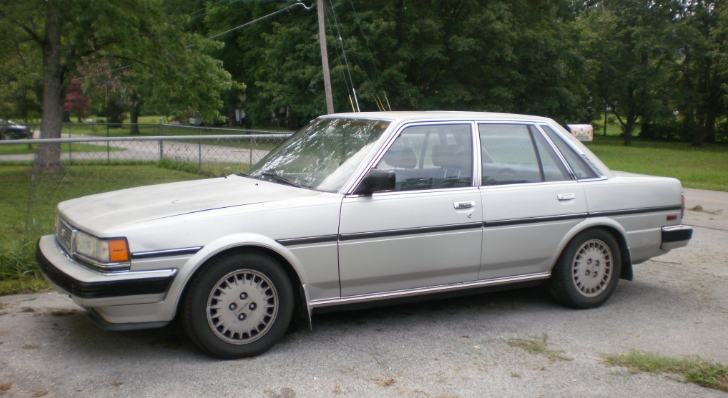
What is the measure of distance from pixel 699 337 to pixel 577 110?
3514 centimetres

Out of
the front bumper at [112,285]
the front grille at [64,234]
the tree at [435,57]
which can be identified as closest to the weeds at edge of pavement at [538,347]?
the front bumper at [112,285]

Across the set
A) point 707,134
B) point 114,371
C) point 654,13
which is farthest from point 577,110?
point 114,371

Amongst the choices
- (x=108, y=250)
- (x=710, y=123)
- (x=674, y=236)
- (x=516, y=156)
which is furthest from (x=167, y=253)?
(x=710, y=123)

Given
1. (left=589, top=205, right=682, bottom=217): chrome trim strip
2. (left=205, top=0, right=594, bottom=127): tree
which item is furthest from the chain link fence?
(left=205, top=0, right=594, bottom=127): tree

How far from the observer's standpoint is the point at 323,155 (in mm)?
5738

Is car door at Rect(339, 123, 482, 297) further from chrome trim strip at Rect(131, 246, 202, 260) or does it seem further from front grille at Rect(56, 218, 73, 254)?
front grille at Rect(56, 218, 73, 254)

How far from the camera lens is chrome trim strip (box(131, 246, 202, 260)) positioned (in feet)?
14.6

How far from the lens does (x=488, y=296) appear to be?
666 cm

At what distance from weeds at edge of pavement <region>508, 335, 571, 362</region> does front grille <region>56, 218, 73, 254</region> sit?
315cm

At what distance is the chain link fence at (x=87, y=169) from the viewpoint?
702cm

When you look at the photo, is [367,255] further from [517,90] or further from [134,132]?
[134,132]

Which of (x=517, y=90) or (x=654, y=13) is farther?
(x=654, y=13)

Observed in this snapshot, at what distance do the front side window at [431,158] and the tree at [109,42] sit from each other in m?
12.9

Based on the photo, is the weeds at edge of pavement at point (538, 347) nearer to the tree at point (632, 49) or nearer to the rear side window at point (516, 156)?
the rear side window at point (516, 156)
